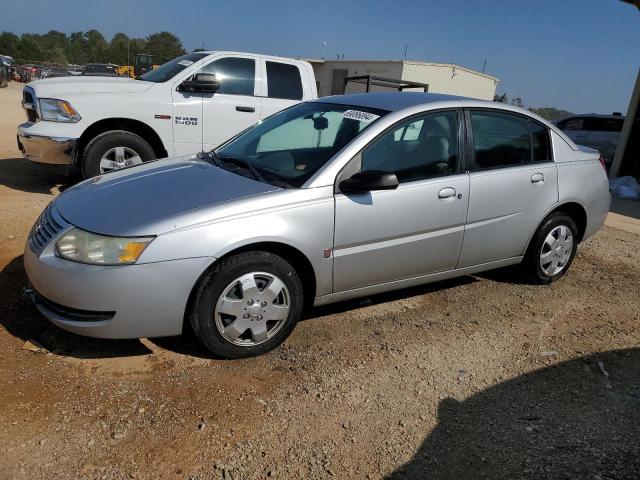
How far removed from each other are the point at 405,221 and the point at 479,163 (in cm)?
88

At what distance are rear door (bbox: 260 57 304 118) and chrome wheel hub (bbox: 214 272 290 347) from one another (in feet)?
14.3

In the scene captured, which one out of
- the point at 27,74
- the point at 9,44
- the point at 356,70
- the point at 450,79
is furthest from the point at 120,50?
the point at 450,79

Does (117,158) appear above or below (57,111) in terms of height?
below

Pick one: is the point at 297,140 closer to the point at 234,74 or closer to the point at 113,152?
the point at 113,152

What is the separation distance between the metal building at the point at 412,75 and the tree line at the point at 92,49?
88.6ft

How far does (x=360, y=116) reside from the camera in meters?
3.83

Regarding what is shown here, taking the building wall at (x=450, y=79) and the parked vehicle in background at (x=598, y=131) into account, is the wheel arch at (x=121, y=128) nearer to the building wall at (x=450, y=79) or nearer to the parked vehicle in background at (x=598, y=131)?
the parked vehicle in background at (x=598, y=131)

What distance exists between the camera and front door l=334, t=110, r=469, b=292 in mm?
3469

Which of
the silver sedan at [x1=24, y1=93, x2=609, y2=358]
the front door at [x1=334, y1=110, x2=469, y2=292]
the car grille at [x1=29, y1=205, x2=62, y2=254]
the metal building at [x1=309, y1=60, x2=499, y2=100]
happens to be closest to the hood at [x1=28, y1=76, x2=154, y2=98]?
the silver sedan at [x1=24, y1=93, x2=609, y2=358]

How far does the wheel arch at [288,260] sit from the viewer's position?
3.03m

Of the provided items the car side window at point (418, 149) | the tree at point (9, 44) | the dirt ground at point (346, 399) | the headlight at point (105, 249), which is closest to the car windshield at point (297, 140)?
the car side window at point (418, 149)

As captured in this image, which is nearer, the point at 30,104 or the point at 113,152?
the point at 113,152

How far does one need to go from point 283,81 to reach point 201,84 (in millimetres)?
1286

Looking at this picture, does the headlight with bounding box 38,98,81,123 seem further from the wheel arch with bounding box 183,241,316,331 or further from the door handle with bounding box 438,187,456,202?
the door handle with bounding box 438,187,456,202
